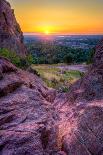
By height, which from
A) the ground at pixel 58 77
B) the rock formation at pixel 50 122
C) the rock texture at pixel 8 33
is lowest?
the ground at pixel 58 77

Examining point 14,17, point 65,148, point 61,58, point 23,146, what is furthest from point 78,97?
point 61,58

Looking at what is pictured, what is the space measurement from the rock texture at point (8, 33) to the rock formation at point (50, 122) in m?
57.6

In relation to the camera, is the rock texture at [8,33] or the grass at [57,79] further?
the rock texture at [8,33]

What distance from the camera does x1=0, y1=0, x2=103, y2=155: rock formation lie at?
1844 centimetres

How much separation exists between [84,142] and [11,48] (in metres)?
66.5

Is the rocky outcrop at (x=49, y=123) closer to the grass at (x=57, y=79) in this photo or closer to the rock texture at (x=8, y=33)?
A: the grass at (x=57, y=79)

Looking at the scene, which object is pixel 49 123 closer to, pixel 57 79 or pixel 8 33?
pixel 8 33

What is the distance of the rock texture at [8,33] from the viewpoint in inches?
3322

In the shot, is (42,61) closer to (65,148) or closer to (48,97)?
(48,97)

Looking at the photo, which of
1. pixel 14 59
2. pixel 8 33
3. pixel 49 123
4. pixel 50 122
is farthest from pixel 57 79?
pixel 49 123

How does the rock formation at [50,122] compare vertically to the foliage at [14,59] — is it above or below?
above

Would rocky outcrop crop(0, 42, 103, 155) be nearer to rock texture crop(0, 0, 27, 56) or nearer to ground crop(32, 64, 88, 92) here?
ground crop(32, 64, 88, 92)

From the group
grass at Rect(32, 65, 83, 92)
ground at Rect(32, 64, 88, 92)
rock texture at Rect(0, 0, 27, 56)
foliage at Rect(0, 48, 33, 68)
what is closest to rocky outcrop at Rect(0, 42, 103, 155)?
foliage at Rect(0, 48, 33, 68)

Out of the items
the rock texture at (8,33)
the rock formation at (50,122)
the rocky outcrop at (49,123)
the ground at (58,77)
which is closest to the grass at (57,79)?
the ground at (58,77)
